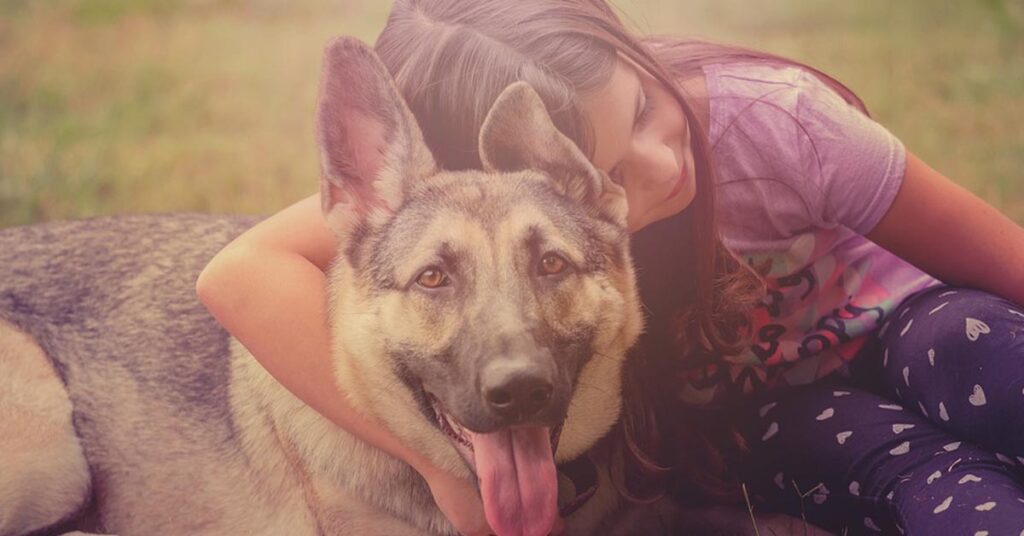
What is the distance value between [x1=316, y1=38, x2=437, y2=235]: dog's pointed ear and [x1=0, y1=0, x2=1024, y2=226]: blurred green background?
2.56 metres

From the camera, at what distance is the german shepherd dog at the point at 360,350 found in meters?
2.39

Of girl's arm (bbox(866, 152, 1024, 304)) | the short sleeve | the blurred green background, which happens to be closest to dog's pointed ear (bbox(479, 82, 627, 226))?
the short sleeve

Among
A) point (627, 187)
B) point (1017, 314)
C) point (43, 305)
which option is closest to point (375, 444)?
point (627, 187)

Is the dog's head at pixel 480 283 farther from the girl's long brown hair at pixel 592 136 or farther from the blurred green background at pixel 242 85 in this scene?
the blurred green background at pixel 242 85

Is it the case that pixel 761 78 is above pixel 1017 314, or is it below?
above

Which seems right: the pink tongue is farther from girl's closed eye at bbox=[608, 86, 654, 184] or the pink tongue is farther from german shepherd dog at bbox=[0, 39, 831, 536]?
girl's closed eye at bbox=[608, 86, 654, 184]

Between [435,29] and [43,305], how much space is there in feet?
5.16

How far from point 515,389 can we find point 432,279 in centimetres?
40

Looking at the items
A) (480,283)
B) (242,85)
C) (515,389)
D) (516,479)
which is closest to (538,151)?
(480,283)

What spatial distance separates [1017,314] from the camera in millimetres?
2975

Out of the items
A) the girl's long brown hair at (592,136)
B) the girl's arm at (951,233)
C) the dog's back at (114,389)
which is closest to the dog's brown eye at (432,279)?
the girl's long brown hair at (592,136)

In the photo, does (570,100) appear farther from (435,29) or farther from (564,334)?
(564,334)

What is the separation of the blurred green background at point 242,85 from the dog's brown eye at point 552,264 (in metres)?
2.83

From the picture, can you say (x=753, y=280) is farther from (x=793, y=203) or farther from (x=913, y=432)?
(x=913, y=432)
